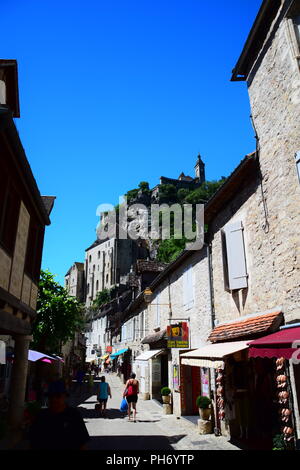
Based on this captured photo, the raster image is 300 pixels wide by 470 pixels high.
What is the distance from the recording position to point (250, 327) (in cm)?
706

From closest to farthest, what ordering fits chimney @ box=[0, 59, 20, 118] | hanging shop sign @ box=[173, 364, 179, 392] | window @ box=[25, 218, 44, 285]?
chimney @ box=[0, 59, 20, 118] → window @ box=[25, 218, 44, 285] → hanging shop sign @ box=[173, 364, 179, 392]

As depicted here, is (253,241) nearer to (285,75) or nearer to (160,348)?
(285,75)

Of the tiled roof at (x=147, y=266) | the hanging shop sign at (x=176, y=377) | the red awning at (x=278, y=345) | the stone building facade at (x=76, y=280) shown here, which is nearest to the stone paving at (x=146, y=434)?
the hanging shop sign at (x=176, y=377)

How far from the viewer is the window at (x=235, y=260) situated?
821cm

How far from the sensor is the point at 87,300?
276 feet

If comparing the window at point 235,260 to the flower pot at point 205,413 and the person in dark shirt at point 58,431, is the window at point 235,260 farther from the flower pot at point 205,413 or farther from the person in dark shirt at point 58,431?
the person in dark shirt at point 58,431

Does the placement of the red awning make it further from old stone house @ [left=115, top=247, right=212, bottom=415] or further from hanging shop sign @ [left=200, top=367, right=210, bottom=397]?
hanging shop sign @ [left=200, top=367, right=210, bottom=397]

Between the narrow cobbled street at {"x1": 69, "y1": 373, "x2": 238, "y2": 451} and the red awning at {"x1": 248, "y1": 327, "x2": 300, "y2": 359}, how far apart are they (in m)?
2.93

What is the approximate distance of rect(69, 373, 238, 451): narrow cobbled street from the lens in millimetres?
7621

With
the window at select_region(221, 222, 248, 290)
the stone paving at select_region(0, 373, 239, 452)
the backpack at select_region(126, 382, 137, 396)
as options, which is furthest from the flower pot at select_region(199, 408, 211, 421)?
the window at select_region(221, 222, 248, 290)

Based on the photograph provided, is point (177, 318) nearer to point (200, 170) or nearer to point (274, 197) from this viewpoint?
point (274, 197)

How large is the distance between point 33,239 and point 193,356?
542cm

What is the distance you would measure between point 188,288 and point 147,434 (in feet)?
16.9

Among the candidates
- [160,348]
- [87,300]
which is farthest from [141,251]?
[160,348]
